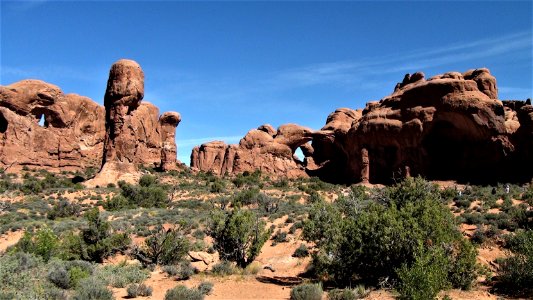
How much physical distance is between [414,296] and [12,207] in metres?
30.8

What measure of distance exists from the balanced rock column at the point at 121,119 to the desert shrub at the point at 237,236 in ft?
80.7

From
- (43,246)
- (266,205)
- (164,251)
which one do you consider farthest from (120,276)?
(266,205)

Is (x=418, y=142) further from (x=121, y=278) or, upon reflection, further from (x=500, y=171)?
(x=121, y=278)

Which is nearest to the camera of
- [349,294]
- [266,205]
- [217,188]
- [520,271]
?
[349,294]

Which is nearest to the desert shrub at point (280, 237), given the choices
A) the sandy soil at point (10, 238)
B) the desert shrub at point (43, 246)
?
the desert shrub at point (43, 246)

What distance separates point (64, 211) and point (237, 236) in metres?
17.9

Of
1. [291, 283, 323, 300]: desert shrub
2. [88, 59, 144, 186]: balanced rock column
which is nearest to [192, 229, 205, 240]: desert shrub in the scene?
[291, 283, 323, 300]: desert shrub

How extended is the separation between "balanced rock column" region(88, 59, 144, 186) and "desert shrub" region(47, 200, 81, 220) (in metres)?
9.08

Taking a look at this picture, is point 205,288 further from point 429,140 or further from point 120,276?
point 429,140

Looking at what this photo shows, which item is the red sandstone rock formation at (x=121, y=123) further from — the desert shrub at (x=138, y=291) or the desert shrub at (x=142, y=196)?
the desert shrub at (x=138, y=291)

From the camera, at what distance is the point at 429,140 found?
39656 millimetres

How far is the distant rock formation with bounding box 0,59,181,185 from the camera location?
40.2 metres

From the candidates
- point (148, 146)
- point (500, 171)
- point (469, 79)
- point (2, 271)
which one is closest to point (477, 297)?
point (2, 271)

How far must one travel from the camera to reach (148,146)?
53906 millimetres
